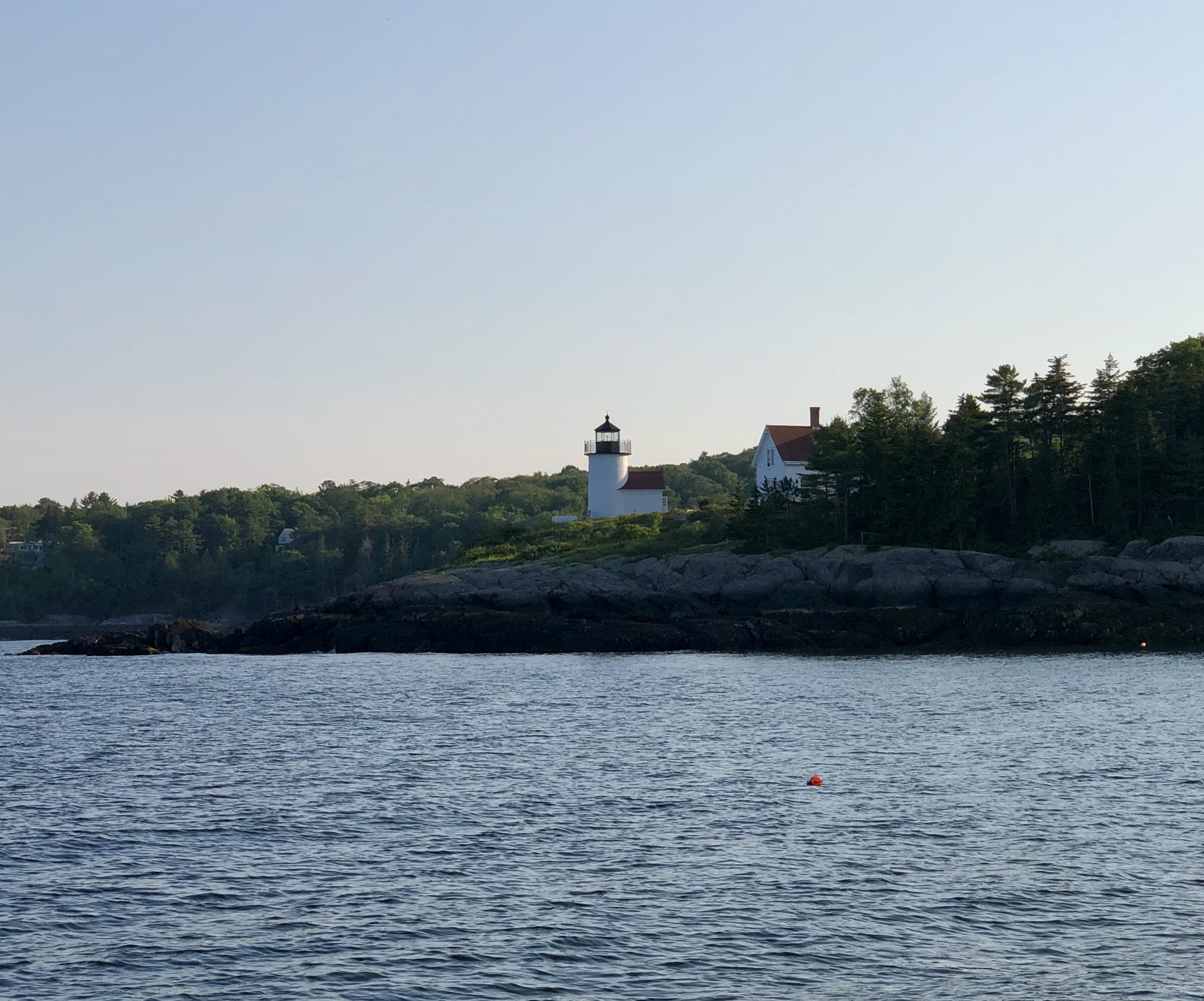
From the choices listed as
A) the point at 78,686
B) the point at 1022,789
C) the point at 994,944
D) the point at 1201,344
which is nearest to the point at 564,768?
the point at 1022,789

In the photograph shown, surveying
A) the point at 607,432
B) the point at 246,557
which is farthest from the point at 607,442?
the point at 246,557

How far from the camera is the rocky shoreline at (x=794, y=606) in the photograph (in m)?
68.1

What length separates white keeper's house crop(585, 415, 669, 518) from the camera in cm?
11381

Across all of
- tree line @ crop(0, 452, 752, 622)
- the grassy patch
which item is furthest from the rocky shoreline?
tree line @ crop(0, 452, 752, 622)

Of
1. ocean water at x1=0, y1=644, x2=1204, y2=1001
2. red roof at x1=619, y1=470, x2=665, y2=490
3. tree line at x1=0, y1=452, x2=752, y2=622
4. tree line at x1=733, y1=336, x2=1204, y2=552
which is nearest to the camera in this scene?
ocean water at x1=0, y1=644, x2=1204, y2=1001

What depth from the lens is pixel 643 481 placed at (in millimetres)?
114062

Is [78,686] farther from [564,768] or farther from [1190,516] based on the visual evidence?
[1190,516]

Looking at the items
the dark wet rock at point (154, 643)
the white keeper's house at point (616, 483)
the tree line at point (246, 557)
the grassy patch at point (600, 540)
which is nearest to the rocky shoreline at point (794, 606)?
the dark wet rock at point (154, 643)

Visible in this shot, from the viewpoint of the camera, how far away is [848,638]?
6838 cm

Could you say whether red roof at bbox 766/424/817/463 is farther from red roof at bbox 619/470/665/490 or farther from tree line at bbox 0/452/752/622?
tree line at bbox 0/452/752/622

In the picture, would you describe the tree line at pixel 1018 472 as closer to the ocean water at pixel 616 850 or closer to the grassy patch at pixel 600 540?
the grassy patch at pixel 600 540

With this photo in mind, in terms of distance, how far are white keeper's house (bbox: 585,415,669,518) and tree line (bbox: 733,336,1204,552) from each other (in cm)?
2822

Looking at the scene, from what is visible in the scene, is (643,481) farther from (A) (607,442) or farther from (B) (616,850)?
(B) (616,850)

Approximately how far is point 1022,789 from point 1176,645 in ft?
133
